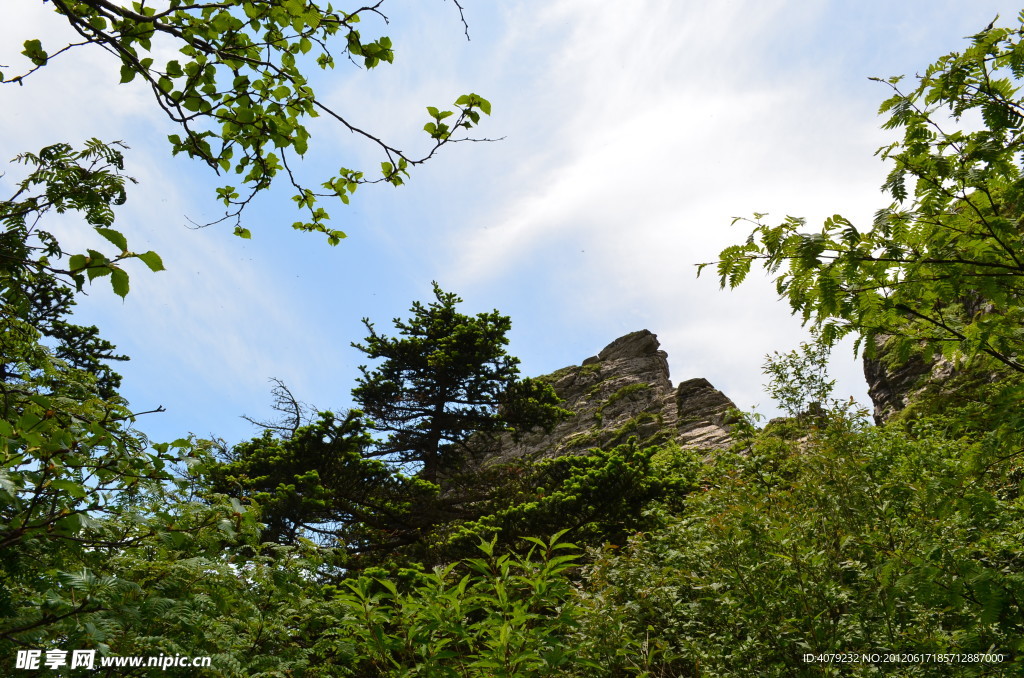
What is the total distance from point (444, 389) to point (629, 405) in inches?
452

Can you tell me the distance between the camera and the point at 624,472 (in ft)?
42.2

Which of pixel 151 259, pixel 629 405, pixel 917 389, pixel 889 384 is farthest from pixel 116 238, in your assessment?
pixel 889 384

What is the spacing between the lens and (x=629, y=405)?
28.3m

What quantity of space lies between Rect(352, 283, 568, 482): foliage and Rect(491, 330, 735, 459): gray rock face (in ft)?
16.4

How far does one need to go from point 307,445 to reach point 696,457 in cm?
930

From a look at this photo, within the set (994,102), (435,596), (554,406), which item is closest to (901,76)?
(994,102)

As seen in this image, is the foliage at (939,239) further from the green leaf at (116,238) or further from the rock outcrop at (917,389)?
the rock outcrop at (917,389)

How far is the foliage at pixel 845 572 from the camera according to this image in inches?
126

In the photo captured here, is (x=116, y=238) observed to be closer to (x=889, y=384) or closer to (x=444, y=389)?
(x=444, y=389)

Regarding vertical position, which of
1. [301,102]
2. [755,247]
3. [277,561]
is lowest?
[277,561]

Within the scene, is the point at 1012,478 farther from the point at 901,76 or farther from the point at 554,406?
the point at 554,406

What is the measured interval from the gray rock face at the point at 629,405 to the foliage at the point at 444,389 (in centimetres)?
499

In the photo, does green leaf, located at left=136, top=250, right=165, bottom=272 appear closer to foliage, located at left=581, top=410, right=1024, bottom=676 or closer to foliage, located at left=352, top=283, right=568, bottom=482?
foliage, located at left=581, top=410, right=1024, bottom=676

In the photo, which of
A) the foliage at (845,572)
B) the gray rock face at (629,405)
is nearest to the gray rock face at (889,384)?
the gray rock face at (629,405)
